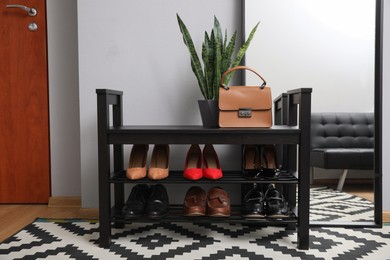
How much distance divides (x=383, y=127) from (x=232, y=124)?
2.30 feet

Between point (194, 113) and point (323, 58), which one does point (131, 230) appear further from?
point (323, 58)

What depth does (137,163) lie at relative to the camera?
1.47m

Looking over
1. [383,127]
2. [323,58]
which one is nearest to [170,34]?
[323,58]

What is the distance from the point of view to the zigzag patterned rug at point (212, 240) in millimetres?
1263

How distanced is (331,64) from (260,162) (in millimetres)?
514

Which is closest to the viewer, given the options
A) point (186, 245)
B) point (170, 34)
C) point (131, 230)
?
point (186, 245)

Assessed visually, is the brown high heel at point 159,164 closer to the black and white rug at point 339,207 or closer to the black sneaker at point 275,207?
the black sneaker at point 275,207

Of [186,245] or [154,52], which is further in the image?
[154,52]

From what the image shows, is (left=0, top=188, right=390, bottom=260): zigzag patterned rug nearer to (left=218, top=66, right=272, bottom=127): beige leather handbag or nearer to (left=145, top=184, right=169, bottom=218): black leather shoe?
(left=145, top=184, right=169, bottom=218): black leather shoe

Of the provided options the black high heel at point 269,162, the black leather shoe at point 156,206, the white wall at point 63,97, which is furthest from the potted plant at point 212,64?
the white wall at point 63,97

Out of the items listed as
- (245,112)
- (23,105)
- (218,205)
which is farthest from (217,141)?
(23,105)

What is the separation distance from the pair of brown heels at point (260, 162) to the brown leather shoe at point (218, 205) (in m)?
0.12

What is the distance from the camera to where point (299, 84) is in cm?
162

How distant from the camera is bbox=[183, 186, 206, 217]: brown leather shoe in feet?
4.56
